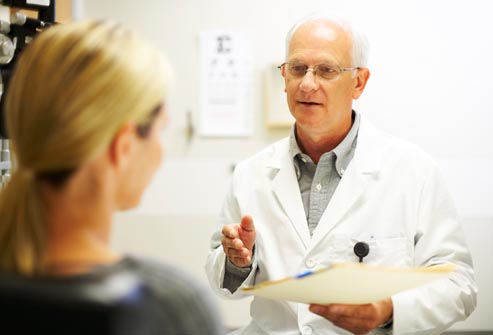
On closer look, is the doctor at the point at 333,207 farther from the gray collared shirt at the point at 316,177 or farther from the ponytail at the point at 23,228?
the ponytail at the point at 23,228

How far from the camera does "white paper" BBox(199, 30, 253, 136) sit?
3.17m

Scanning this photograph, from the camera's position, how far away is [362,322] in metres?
1.37

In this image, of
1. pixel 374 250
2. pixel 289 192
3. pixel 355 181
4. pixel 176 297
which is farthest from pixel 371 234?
pixel 176 297

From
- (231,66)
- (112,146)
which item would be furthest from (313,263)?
(231,66)

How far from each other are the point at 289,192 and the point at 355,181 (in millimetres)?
189

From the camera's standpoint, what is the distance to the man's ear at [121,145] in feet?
2.34

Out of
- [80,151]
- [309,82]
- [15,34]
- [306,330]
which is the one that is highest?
[15,34]

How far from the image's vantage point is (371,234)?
164 cm

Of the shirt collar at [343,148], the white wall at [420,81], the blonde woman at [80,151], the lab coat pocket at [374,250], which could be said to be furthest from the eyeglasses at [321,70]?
the white wall at [420,81]

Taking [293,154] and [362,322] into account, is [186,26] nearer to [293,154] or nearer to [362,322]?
[293,154]

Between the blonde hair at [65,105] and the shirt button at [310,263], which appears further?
the shirt button at [310,263]

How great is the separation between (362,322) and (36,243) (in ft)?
2.89

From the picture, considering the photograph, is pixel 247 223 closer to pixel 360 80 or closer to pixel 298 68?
pixel 298 68

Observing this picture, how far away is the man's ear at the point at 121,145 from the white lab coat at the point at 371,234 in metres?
0.97
